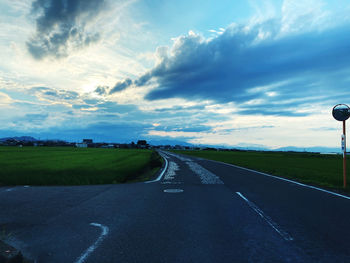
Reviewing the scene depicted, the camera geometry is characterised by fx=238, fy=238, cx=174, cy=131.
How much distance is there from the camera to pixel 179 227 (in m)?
5.36

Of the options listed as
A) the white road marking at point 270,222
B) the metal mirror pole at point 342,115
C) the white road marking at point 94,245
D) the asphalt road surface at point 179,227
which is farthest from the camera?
the metal mirror pole at point 342,115

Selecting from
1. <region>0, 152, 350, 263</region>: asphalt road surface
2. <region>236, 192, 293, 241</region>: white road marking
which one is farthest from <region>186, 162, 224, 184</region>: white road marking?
<region>236, 192, 293, 241</region>: white road marking

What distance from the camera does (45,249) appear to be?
430cm

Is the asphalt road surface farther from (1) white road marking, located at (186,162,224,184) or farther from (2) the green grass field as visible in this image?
(2) the green grass field

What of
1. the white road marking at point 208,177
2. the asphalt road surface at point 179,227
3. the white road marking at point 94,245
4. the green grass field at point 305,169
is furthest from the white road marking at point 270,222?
the green grass field at point 305,169

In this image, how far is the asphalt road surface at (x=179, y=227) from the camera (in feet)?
13.2

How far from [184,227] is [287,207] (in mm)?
3740

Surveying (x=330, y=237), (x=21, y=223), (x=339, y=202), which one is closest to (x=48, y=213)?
(x=21, y=223)

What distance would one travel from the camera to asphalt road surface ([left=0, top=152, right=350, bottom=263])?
13.2 feet

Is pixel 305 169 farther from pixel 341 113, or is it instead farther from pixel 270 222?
pixel 270 222

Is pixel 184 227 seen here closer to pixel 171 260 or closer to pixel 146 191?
pixel 171 260

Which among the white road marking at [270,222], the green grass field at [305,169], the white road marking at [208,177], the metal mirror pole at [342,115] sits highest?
the metal mirror pole at [342,115]

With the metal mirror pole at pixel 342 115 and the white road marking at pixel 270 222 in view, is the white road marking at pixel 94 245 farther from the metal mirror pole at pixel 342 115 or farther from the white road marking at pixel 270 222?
the metal mirror pole at pixel 342 115


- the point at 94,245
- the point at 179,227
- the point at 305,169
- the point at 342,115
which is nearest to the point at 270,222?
the point at 179,227
